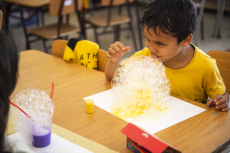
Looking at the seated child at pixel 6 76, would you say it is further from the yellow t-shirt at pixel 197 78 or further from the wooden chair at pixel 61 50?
the wooden chair at pixel 61 50

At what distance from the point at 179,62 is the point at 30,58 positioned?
93 centimetres

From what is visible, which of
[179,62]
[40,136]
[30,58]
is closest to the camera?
[40,136]

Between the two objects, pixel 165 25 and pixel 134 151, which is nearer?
pixel 134 151

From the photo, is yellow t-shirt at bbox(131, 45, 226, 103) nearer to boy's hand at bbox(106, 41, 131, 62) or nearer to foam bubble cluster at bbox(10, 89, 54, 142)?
boy's hand at bbox(106, 41, 131, 62)

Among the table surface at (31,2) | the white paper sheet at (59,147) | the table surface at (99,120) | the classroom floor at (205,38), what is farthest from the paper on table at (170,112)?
the classroom floor at (205,38)

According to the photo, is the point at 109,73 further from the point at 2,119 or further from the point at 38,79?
the point at 2,119

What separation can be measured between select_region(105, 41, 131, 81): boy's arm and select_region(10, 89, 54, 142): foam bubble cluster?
19.7 inches

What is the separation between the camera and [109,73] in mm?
1255

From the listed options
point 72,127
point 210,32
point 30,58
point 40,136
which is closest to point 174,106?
point 72,127

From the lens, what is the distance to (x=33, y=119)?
29.0 inches

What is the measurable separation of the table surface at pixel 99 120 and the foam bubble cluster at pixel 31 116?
15 cm

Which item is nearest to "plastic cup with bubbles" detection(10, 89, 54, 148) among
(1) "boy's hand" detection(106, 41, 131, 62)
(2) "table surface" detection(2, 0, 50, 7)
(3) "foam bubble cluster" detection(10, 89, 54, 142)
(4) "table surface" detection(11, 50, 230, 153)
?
(3) "foam bubble cluster" detection(10, 89, 54, 142)

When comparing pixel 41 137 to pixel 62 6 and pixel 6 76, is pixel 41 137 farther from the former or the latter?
pixel 62 6

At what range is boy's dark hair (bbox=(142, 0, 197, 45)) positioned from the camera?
107 cm
